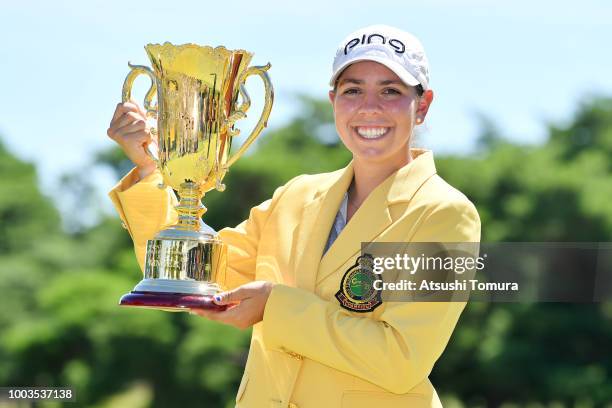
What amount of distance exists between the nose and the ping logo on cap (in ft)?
0.34

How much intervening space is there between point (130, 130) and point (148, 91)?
4.1 inches

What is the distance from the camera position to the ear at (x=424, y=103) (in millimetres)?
2576

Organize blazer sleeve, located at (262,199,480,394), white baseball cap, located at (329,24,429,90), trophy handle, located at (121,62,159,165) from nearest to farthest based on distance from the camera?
blazer sleeve, located at (262,199,480,394) → white baseball cap, located at (329,24,429,90) → trophy handle, located at (121,62,159,165)

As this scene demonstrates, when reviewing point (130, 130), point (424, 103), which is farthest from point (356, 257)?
point (130, 130)

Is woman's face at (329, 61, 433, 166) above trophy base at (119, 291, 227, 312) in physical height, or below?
above

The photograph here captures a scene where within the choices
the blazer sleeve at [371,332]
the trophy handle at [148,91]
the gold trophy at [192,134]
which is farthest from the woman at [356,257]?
the trophy handle at [148,91]

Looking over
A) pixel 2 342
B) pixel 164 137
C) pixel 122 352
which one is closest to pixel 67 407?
pixel 122 352

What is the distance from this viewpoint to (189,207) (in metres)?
2.68

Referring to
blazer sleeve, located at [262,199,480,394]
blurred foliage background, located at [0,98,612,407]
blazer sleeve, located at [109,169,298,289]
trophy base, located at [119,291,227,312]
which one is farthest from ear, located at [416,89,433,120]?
blurred foliage background, located at [0,98,612,407]

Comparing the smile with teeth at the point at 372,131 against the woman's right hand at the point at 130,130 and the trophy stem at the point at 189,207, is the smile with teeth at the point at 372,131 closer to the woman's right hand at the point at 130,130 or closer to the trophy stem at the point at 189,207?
the trophy stem at the point at 189,207

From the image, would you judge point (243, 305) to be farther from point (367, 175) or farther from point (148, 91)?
point (148, 91)

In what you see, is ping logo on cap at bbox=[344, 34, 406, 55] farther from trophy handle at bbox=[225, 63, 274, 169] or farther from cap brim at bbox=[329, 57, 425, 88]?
trophy handle at bbox=[225, 63, 274, 169]

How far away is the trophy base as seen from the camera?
2.43m

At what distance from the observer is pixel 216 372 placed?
1212cm
